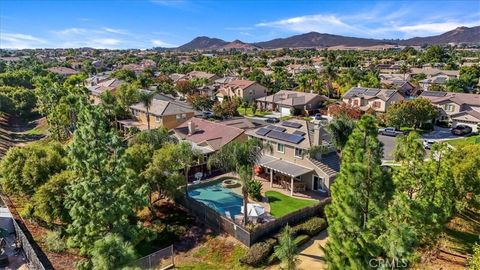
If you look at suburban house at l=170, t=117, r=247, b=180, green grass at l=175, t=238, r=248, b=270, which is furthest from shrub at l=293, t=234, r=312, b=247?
suburban house at l=170, t=117, r=247, b=180

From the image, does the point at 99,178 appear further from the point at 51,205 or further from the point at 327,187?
the point at 327,187

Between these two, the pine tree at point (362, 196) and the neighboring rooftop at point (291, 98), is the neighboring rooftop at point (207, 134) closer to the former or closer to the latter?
the pine tree at point (362, 196)

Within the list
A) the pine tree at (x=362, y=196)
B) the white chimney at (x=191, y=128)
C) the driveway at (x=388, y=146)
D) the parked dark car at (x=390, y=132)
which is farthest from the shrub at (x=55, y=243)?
the parked dark car at (x=390, y=132)

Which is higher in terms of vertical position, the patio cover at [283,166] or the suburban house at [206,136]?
the suburban house at [206,136]

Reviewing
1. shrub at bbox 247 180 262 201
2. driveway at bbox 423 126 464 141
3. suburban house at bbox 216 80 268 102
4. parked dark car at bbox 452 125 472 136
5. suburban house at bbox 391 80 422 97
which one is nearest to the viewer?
shrub at bbox 247 180 262 201

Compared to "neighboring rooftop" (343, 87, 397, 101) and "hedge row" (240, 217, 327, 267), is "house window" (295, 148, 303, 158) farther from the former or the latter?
"neighboring rooftop" (343, 87, 397, 101)

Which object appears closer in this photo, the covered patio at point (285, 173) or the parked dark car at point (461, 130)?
the covered patio at point (285, 173)

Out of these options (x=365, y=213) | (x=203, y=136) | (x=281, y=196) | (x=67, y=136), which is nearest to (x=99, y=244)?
(x=365, y=213)
